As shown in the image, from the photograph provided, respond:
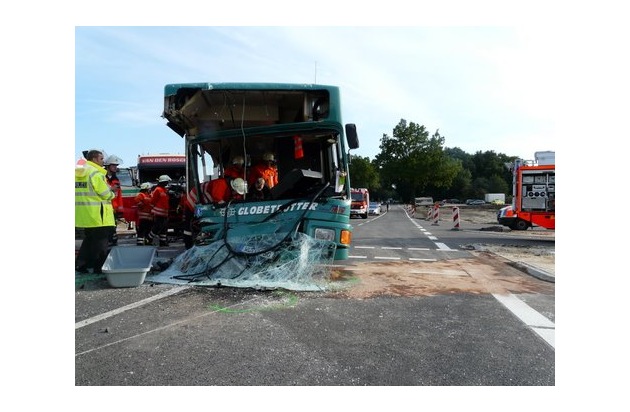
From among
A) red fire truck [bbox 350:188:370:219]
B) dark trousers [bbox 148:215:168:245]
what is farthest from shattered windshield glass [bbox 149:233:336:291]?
red fire truck [bbox 350:188:370:219]

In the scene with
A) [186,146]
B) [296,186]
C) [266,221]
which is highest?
[186,146]

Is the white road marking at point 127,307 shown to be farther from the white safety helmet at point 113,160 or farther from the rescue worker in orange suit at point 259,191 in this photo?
the white safety helmet at point 113,160

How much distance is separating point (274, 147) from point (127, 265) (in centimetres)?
272

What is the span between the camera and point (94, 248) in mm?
5988

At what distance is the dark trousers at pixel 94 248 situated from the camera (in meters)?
5.96

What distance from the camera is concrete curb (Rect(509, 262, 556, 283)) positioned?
6.33 m

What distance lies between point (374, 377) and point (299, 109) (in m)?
4.21

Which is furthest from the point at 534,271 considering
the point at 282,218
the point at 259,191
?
the point at 259,191

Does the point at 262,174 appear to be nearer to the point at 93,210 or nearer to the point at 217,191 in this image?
the point at 217,191

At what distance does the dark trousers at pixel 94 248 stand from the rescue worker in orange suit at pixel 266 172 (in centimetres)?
216

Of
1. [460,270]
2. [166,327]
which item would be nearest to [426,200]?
[460,270]

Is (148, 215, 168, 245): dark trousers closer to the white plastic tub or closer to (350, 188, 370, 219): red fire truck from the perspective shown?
the white plastic tub

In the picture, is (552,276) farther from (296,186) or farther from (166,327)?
(166,327)

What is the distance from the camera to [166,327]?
3.73m
